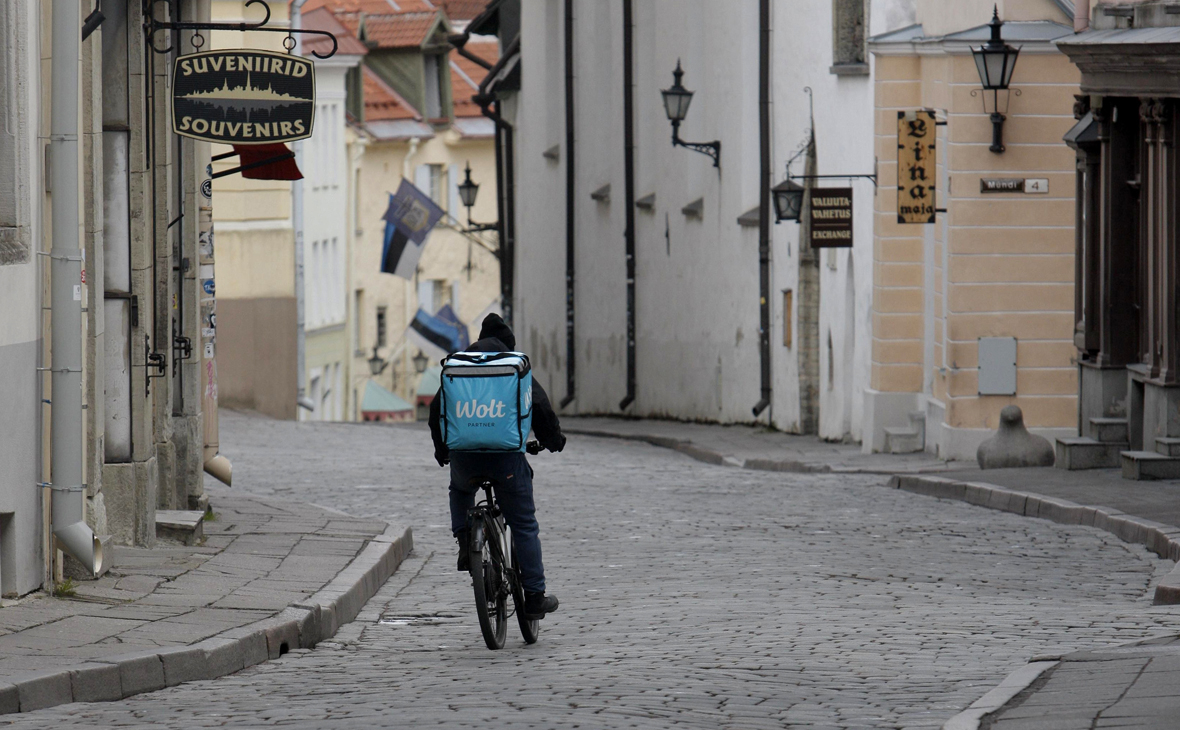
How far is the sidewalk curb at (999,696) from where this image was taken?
Answer: 7.18 metres

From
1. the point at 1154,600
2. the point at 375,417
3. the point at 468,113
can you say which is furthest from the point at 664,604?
the point at 468,113

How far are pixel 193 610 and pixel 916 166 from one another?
13973 millimetres

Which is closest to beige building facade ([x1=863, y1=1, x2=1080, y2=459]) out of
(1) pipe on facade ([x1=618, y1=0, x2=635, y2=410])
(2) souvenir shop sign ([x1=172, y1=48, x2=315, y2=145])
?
(2) souvenir shop sign ([x1=172, y1=48, x2=315, y2=145])

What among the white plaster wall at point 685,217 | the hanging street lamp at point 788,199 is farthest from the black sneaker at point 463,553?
the hanging street lamp at point 788,199

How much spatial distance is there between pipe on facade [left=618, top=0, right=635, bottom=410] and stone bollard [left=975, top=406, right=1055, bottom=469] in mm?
18781

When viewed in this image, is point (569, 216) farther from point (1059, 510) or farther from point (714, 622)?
point (714, 622)

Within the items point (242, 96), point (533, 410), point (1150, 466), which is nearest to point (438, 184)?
point (1150, 466)

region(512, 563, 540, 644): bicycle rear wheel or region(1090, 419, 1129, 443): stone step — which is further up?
region(1090, 419, 1129, 443): stone step

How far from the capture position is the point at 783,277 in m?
29.9

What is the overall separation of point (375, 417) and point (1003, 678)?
5790cm

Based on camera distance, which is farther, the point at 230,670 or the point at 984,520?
the point at 984,520

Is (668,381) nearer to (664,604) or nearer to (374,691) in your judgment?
(664,604)

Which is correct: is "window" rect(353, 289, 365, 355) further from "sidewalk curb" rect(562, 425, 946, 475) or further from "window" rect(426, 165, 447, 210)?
"sidewalk curb" rect(562, 425, 946, 475)

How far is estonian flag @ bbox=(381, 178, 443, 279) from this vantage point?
4456 cm
